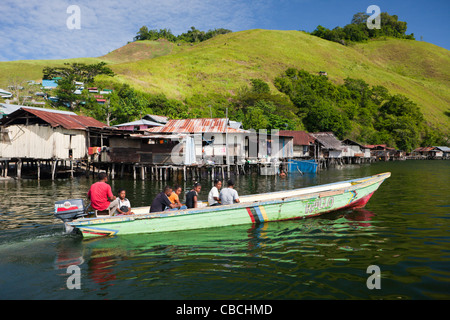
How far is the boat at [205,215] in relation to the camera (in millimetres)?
8750

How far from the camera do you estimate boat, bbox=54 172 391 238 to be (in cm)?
875

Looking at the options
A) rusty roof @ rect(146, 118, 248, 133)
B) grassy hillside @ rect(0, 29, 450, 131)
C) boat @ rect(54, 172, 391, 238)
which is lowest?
boat @ rect(54, 172, 391, 238)

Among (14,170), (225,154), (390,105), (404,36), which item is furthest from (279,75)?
(404,36)

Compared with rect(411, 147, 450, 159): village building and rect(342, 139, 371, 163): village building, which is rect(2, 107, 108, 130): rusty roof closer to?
rect(342, 139, 371, 163): village building

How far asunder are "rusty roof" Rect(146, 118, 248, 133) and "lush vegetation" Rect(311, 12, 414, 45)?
4560 inches

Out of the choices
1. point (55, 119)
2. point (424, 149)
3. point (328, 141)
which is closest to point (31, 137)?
point (55, 119)

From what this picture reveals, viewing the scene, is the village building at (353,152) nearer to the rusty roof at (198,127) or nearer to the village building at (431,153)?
the village building at (431,153)

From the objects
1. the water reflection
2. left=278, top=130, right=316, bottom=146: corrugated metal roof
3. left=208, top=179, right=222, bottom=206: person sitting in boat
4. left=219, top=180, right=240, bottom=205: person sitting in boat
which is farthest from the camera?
left=278, top=130, right=316, bottom=146: corrugated metal roof

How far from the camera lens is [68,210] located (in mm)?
8922

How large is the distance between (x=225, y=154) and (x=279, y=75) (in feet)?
207

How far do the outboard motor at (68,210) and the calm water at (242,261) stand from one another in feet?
2.29

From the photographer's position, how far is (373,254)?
7.54m

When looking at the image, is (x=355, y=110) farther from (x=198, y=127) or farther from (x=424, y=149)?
(x=198, y=127)

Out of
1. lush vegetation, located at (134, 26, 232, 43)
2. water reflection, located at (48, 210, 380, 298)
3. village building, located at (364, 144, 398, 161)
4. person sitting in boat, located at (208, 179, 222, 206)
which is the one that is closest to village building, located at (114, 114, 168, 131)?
person sitting in boat, located at (208, 179, 222, 206)
